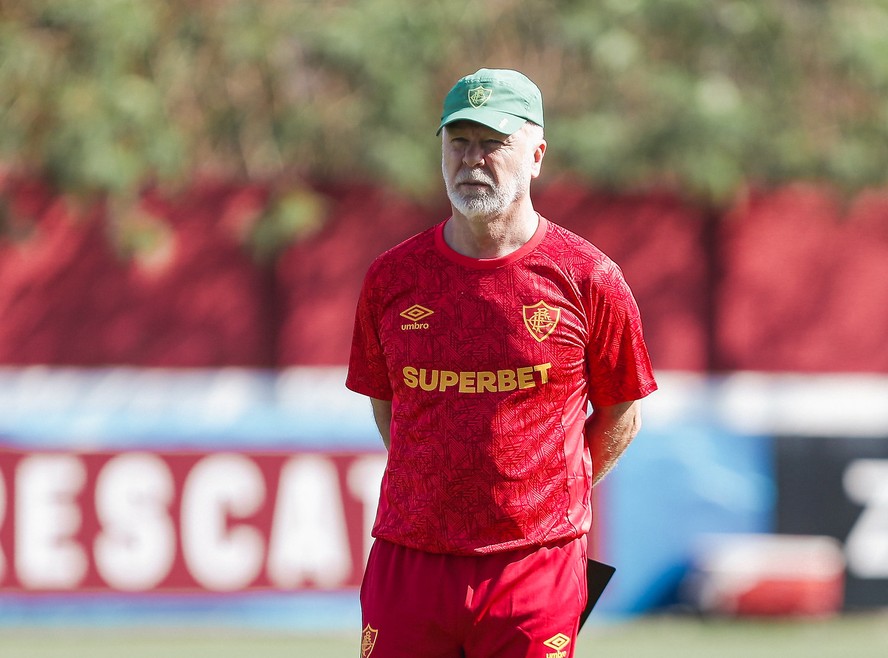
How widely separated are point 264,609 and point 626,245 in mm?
3174

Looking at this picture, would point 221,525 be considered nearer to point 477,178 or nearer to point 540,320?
point 540,320

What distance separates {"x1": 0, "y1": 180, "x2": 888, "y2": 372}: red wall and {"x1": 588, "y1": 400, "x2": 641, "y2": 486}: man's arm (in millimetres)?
5505

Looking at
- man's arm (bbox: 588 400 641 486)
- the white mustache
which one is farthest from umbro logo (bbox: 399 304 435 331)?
man's arm (bbox: 588 400 641 486)

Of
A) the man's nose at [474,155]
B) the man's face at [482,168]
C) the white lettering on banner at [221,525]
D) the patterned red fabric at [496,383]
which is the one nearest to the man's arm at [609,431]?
the patterned red fabric at [496,383]

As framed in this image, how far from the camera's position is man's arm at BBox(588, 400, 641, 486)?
12.8ft

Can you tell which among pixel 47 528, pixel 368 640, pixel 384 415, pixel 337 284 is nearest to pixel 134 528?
pixel 47 528

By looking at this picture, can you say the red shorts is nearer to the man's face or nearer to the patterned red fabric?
the patterned red fabric

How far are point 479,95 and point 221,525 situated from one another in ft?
17.8

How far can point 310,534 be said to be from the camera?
→ 28.2ft

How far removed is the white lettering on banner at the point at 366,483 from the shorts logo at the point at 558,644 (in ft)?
16.3

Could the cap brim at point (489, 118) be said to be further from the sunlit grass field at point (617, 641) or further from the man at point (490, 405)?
the sunlit grass field at point (617, 641)

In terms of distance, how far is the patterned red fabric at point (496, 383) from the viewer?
142 inches

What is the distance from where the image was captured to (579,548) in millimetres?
3771

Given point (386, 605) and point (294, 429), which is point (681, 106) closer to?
point (294, 429)
